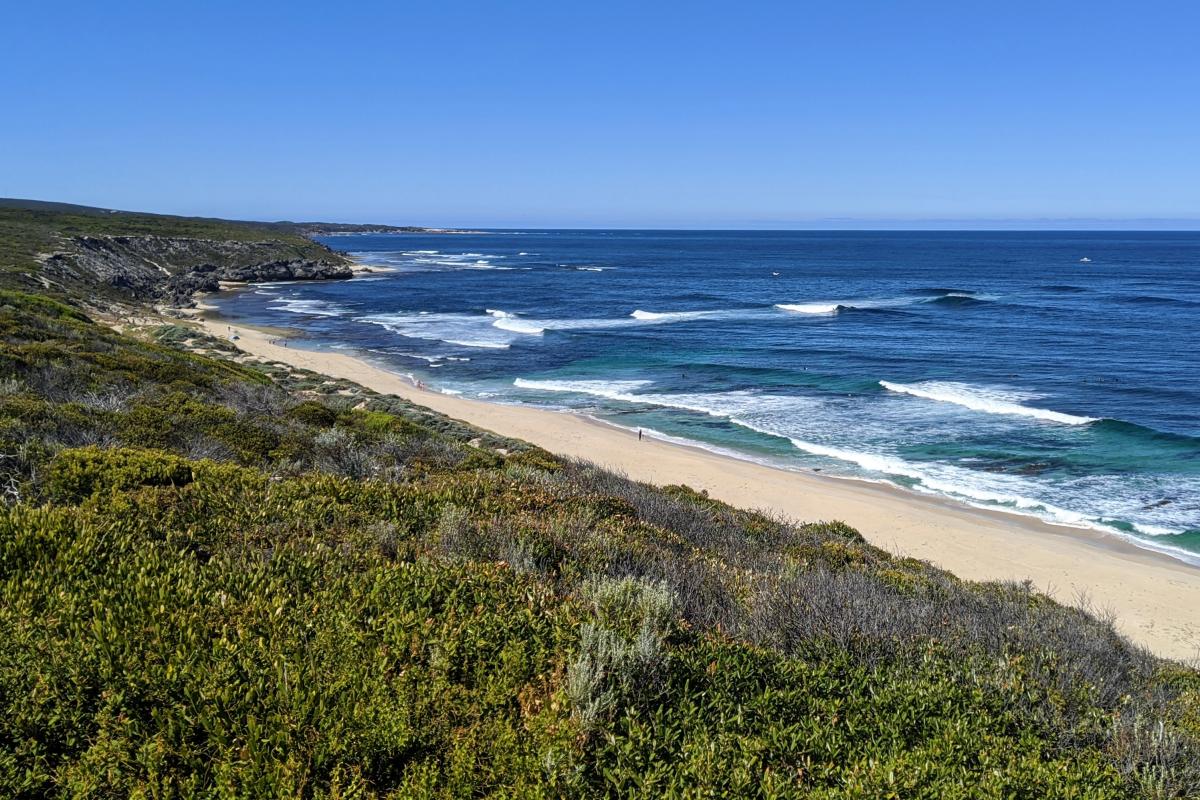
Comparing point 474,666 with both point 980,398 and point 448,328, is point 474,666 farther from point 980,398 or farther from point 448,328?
point 448,328

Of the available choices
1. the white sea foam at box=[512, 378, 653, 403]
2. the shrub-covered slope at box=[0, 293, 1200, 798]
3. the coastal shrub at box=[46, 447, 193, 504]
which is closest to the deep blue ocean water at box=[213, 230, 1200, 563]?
the white sea foam at box=[512, 378, 653, 403]

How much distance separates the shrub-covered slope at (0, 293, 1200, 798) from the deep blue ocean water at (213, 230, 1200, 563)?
15.5m

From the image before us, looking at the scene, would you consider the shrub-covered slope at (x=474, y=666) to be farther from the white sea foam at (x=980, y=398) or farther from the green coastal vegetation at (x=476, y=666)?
the white sea foam at (x=980, y=398)

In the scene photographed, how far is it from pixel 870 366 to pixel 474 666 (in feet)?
114

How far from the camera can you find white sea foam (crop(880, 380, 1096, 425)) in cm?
2606

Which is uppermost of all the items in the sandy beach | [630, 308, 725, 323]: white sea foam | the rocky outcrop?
the rocky outcrop

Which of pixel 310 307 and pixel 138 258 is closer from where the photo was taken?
pixel 310 307

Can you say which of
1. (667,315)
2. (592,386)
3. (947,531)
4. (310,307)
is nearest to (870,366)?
(592,386)

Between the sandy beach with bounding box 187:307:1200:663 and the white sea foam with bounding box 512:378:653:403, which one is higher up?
the white sea foam with bounding box 512:378:653:403

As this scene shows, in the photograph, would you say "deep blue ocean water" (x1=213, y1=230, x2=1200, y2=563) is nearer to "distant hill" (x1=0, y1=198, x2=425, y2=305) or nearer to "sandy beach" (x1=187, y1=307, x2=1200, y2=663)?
"sandy beach" (x1=187, y1=307, x2=1200, y2=663)

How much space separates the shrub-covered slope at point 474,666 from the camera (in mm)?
2967

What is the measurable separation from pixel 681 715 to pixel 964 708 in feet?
5.51

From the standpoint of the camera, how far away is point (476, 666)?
356 cm

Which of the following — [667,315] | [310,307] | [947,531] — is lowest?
[947,531]
